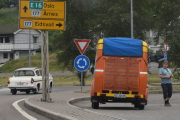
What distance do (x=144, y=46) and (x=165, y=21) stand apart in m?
→ 21.3

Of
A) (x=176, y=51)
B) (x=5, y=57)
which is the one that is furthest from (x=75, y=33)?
(x=5, y=57)

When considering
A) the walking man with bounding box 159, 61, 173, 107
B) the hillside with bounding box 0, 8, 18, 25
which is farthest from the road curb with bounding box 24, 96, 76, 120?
the hillside with bounding box 0, 8, 18, 25

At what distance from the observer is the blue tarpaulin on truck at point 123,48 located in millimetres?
17094

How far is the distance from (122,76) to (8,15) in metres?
136

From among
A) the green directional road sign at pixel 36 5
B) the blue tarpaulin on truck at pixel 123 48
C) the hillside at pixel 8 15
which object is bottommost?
the blue tarpaulin on truck at pixel 123 48

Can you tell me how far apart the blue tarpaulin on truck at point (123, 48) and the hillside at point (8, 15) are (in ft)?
407

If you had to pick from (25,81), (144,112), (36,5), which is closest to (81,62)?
(25,81)

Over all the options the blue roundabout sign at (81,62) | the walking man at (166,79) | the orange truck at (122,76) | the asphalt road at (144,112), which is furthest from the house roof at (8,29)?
the orange truck at (122,76)

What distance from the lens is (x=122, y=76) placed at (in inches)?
663

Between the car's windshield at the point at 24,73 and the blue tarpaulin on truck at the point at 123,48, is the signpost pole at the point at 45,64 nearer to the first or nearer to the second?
the blue tarpaulin on truck at the point at 123,48

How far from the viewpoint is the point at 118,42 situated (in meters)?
17.5

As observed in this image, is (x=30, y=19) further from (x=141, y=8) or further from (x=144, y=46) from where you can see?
(x=141, y=8)

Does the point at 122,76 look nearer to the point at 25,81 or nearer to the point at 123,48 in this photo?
the point at 123,48

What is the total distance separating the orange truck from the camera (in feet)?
55.2
